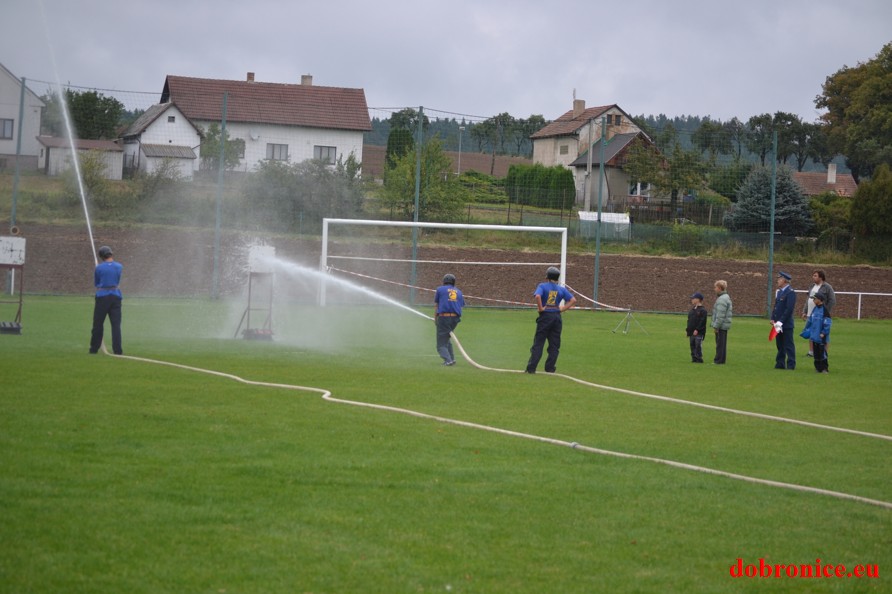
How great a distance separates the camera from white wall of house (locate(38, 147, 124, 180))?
35.9 meters

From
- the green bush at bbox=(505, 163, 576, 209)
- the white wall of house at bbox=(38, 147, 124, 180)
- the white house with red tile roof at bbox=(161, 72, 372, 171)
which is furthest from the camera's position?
the green bush at bbox=(505, 163, 576, 209)

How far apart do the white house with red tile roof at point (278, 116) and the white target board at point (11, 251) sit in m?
17.1

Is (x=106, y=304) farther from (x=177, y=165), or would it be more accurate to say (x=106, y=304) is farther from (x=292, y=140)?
(x=292, y=140)

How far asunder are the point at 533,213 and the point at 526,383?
2580cm

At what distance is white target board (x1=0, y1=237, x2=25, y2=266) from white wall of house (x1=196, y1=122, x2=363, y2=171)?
1925cm

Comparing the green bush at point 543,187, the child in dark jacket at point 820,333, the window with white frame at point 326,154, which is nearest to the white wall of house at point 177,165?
the window with white frame at point 326,154

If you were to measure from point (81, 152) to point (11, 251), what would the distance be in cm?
1915

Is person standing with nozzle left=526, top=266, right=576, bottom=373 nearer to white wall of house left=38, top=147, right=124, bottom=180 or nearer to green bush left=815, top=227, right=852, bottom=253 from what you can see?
white wall of house left=38, top=147, right=124, bottom=180

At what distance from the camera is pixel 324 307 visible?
30.9 meters

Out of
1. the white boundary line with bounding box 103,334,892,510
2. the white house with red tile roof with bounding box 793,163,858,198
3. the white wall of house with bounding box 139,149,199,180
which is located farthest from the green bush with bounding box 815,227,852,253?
the white boundary line with bounding box 103,334,892,510

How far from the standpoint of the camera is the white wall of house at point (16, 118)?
3253 cm

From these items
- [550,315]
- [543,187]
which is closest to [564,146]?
[543,187]

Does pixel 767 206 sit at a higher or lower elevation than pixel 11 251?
higher

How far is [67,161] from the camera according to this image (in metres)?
36.9
